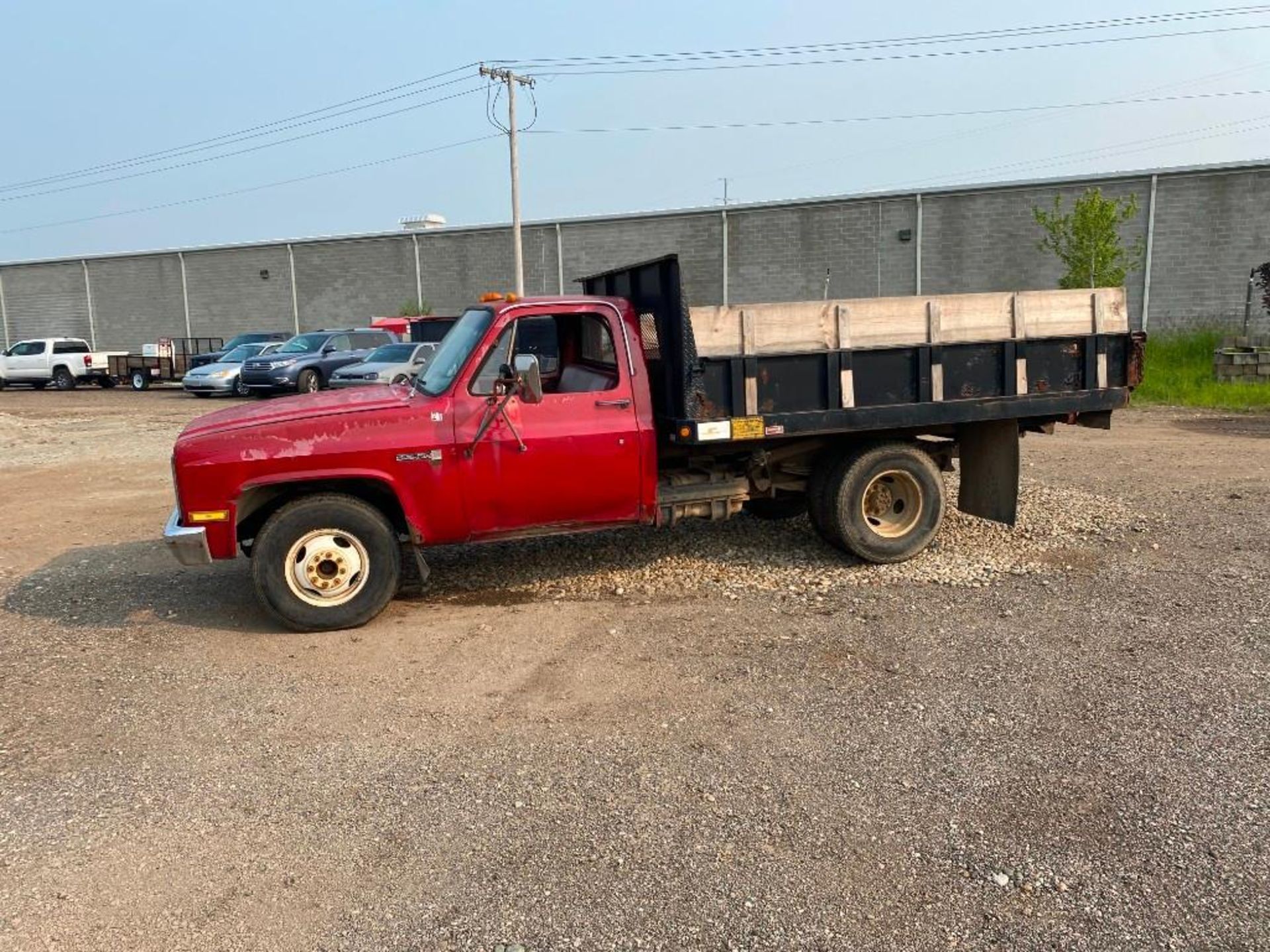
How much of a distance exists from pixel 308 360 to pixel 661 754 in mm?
21500

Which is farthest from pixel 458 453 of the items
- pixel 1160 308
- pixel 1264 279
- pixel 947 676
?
pixel 1160 308

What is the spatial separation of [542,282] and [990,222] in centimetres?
1563

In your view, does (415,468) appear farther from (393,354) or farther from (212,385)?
(212,385)

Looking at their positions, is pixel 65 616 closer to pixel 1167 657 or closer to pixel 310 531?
pixel 310 531

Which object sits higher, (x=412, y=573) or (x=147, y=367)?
(x=147, y=367)

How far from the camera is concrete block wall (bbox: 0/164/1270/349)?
26125 millimetres

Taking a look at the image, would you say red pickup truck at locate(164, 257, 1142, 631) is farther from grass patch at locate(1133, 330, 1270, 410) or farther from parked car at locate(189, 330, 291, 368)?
parked car at locate(189, 330, 291, 368)

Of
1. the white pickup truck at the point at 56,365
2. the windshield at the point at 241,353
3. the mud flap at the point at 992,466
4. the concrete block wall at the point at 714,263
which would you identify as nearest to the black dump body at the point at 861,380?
the mud flap at the point at 992,466

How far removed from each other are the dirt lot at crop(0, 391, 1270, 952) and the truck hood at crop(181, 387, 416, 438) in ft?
4.20

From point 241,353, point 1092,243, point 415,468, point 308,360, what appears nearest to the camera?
point 415,468

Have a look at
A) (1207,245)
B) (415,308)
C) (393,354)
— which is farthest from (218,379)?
(1207,245)

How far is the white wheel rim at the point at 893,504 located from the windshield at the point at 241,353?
22943mm

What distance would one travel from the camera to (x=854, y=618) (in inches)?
242

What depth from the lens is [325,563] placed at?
6.08m
